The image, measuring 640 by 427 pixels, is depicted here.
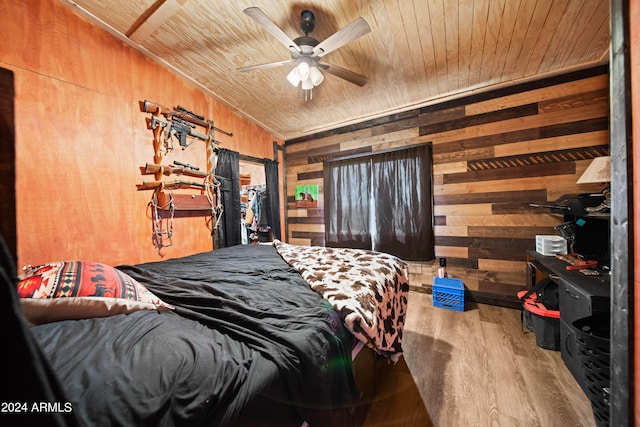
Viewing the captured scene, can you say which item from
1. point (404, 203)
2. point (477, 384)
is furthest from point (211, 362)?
point (404, 203)

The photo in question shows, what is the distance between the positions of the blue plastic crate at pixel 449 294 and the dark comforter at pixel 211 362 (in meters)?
2.15

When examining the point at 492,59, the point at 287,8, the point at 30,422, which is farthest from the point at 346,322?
the point at 492,59

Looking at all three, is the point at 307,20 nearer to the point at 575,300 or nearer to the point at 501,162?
the point at 501,162

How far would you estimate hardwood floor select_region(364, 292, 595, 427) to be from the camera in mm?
1342

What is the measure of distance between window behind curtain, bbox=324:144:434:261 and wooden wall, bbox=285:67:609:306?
167 millimetres

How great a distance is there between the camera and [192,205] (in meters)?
2.85

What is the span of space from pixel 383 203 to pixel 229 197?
2.31 m

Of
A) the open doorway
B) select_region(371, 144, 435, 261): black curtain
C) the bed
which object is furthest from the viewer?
the open doorway

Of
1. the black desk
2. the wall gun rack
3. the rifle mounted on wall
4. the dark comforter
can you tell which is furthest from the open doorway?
the black desk

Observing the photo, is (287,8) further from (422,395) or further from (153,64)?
(422,395)

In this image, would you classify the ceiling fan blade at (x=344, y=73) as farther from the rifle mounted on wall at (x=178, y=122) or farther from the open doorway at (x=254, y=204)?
the open doorway at (x=254, y=204)

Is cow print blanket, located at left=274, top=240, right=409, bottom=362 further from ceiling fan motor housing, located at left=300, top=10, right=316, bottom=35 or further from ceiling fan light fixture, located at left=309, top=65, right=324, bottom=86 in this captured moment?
ceiling fan motor housing, located at left=300, top=10, right=316, bottom=35

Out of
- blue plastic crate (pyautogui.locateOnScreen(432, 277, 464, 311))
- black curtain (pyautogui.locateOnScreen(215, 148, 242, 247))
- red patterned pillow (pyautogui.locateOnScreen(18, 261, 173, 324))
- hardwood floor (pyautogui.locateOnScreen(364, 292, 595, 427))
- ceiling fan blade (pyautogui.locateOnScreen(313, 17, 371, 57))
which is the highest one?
ceiling fan blade (pyautogui.locateOnScreen(313, 17, 371, 57))

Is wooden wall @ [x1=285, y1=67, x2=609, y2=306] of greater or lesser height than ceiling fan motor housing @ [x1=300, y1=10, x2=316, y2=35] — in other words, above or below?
below
